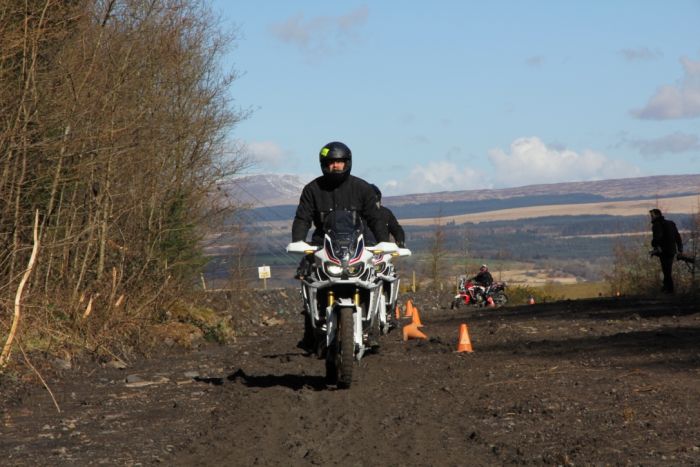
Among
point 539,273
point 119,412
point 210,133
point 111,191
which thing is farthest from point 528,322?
point 539,273

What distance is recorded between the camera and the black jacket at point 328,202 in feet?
42.0

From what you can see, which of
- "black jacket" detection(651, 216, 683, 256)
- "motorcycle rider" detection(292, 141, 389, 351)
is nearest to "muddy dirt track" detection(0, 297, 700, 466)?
"motorcycle rider" detection(292, 141, 389, 351)

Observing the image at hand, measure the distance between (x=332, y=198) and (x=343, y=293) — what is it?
1128mm

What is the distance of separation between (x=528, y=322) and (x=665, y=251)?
20.9ft

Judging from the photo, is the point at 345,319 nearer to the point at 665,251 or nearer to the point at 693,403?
the point at 693,403

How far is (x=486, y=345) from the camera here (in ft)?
61.3

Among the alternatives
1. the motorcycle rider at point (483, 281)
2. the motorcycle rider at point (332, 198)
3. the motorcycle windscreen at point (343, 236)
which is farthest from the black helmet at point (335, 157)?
the motorcycle rider at point (483, 281)

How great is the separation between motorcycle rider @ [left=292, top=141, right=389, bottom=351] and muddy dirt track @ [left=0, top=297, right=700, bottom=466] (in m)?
1.64

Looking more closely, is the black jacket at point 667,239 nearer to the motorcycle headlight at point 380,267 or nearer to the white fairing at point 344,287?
the motorcycle headlight at point 380,267

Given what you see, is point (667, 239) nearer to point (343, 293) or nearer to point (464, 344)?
point (464, 344)

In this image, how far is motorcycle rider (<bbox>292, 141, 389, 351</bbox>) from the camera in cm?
1268

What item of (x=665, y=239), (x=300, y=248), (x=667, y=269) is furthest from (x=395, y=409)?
(x=667, y=269)

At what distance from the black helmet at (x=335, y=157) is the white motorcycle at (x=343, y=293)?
1.57 feet

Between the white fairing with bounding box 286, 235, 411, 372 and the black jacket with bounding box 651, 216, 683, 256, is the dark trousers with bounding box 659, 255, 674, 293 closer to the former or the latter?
the black jacket with bounding box 651, 216, 683, 256
